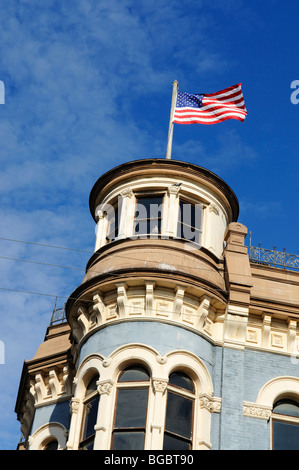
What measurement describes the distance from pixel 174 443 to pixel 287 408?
3.45 metres

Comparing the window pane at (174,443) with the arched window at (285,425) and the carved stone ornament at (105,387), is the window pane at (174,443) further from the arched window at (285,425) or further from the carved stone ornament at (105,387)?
the arched window at (285,425)

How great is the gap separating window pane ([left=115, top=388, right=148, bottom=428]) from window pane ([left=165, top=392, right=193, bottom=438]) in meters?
0.59

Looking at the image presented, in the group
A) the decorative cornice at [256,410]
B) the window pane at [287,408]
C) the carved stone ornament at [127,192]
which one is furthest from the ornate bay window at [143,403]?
the carved stone ornament at [127,192]

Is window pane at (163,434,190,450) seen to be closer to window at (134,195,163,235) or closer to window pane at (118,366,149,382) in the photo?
window pane at (118,366,149,382)

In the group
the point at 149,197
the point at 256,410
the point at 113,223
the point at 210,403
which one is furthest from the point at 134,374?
the point at 149,197

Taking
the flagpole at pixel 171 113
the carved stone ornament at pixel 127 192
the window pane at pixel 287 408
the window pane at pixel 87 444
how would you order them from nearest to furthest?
the window pane at pixel 87 444
the window pane at pixel 287 408
the carved stone ornament at pixel 127 192
the flagpole at pixel 171 113

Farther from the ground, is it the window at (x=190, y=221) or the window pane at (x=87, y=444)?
the window at (x=190, y=221)

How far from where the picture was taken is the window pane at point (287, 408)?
1989 centimetres

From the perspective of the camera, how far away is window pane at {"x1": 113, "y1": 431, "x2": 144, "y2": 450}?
17891mm

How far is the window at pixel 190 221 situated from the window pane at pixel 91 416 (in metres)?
5.52

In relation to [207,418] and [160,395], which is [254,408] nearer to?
[207,418]

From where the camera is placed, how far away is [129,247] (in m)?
21.6
